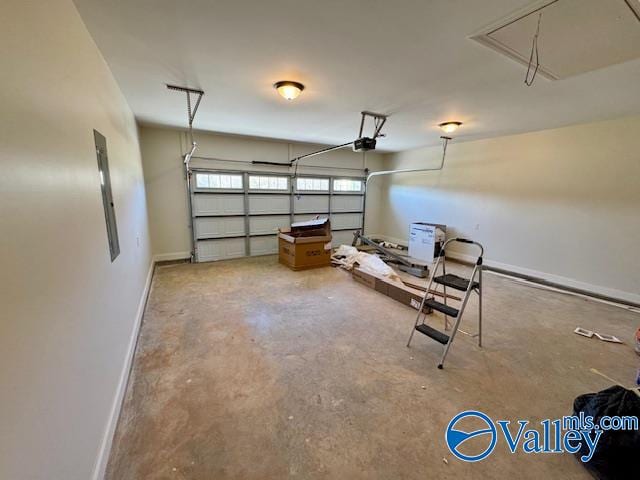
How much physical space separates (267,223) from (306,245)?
A: 1.59 metres

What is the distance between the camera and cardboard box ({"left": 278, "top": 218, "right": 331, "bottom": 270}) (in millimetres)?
4867

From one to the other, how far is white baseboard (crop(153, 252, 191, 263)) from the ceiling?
2.58m

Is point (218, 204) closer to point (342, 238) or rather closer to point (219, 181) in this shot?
point (219, 181)

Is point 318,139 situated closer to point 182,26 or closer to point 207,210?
point 207,210

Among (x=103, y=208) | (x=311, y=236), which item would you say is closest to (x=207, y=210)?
(x=311, y=236)

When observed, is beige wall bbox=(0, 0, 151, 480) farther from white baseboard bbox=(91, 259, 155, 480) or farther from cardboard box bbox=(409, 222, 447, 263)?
cardboard box bbox=(409, 222, 447, 263)

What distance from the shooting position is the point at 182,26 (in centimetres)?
172

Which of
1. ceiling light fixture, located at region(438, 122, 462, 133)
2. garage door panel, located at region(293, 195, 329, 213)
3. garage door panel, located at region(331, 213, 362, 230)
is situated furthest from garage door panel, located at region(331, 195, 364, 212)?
ceiling light fixture, located at region(438, 122, 462, 133)

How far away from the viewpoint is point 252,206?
5816 millimetres

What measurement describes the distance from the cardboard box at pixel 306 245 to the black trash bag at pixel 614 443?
3.95 metres

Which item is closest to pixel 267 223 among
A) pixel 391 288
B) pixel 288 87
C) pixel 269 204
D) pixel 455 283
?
pixel 269 204

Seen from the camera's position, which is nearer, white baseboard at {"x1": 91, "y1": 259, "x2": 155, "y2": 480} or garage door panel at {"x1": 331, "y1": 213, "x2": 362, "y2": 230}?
white baseboard at {"x1": 91, "y1": 259, "x2": 155, "y2": 480}

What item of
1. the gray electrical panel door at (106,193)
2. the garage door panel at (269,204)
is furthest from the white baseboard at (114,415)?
the garage door panel at (269,204)

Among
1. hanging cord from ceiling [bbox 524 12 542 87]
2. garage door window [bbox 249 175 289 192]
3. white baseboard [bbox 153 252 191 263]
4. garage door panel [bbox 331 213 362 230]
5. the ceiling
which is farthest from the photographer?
garage door panel [bbox 331 213 362 230]
